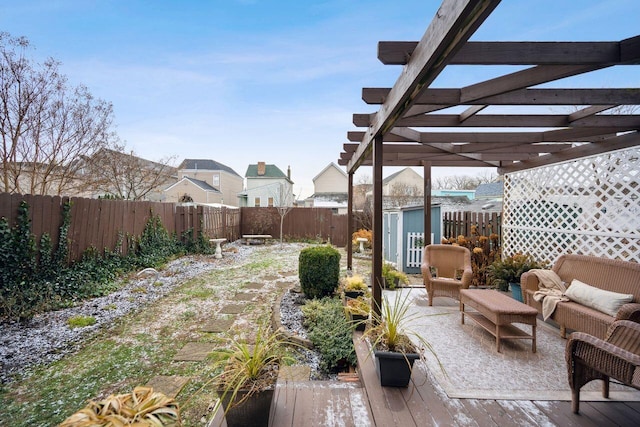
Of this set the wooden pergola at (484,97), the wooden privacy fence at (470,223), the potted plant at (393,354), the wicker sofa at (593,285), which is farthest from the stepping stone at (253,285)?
the wooden privacy fence at (470,223)

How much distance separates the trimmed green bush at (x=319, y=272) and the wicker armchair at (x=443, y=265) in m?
1.29

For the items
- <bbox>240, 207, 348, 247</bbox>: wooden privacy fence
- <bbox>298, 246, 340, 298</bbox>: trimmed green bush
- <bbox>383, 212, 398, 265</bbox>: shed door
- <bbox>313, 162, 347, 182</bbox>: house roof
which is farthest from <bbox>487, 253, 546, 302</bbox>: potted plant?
<bbox>313, 162, 347, 182</bbox>: house roof

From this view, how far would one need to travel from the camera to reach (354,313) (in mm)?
3027

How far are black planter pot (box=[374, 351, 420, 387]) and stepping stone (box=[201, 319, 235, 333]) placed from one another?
2.24 meters

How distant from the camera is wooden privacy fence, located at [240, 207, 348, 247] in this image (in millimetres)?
12594

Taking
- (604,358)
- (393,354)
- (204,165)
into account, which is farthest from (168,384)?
(204,165)

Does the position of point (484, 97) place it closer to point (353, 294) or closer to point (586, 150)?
point (353, 294)

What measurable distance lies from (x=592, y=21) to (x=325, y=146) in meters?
13.4

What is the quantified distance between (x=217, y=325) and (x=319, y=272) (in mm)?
1539

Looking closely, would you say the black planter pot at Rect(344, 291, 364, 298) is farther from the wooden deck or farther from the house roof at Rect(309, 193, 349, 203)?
the house roof at Rect(309, 193, 349, 203)

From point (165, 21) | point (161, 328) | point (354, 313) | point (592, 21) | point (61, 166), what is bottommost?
point (161, 328)

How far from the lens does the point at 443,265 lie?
442 cm

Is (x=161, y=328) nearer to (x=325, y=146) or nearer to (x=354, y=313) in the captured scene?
(x=354, y=313)

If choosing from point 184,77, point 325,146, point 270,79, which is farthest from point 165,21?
point 325,146
